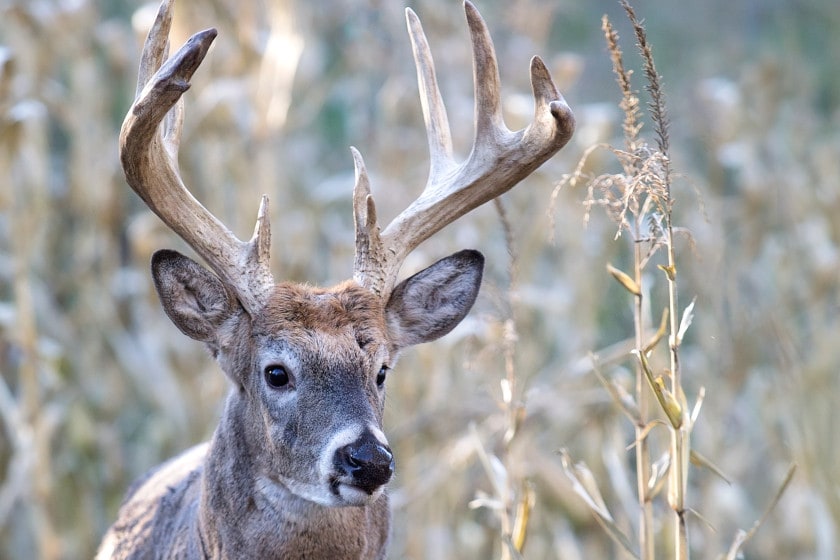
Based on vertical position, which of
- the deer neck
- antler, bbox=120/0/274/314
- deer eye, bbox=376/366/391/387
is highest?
antler, bbox=120/0/274/314

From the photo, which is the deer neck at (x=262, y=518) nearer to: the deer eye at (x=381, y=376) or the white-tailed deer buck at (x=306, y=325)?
the white-tailed deer buck at (x=306, y=325)

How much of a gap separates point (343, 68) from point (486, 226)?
3351 millimetres

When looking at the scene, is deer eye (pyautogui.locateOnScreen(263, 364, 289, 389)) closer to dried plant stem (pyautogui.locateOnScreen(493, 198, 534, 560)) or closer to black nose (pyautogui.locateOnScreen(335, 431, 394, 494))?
black nose (pyautogui.locateOnScreen(335, 431, 394, 494))

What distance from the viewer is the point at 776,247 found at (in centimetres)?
809

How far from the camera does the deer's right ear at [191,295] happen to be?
369 cm

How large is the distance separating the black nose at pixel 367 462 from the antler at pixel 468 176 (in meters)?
0.75

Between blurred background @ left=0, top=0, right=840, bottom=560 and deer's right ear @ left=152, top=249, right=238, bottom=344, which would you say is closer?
deer's right ear @ left=152, top=249, right=238, bottom=344

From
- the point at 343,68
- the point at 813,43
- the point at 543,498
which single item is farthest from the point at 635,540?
the point at 813,43

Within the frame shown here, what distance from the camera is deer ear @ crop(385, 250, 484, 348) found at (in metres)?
4.04

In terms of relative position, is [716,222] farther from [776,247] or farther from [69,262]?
[69,262]

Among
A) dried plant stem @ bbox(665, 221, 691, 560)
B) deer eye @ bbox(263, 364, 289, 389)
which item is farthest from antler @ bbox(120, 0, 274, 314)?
dried plant stem @ bbox(665, 221, 691, 560)

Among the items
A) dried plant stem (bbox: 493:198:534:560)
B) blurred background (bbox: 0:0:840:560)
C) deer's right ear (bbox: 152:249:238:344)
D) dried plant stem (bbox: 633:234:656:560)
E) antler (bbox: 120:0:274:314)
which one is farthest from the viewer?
blurred background (bbox: 0:0:840:560)

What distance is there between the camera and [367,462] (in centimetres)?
323

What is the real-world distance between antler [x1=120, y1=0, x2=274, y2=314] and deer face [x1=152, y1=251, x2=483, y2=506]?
7 cm
